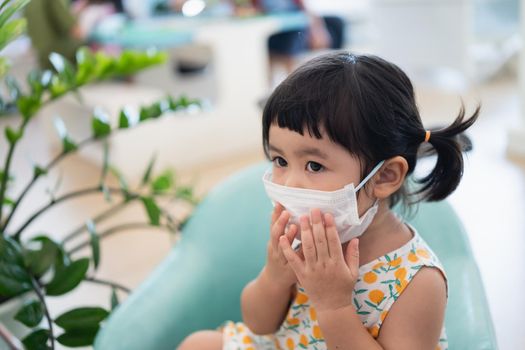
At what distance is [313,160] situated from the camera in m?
0.87

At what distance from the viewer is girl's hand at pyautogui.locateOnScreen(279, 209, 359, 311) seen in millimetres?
854

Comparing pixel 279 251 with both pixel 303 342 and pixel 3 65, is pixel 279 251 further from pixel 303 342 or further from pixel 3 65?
pixel 3 65

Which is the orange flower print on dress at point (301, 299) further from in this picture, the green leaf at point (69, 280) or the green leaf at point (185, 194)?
the green leaf at point (185, 194)

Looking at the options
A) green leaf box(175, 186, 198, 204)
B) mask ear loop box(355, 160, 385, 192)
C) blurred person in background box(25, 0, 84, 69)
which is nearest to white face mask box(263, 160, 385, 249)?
mask ear loop box(355, 160, 385, 192)

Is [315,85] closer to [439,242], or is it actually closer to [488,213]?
[439,242]

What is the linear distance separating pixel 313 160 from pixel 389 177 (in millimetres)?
125

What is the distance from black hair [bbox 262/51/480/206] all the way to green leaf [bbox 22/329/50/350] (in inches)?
25.7

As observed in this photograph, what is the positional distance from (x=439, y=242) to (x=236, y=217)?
0.42 metres

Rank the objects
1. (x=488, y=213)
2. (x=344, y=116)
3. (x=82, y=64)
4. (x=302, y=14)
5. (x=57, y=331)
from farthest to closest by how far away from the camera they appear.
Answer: (x=302, y=14)
(x=488, y=213)
(x=82, y=64)
(x=57, y=331)
(x=344, y=116)

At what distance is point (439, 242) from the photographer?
1.20 metres

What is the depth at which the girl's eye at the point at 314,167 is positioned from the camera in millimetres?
881

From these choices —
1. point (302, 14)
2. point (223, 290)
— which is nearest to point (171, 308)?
point (223, 290)

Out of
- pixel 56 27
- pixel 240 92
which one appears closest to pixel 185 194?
pixel 240 92

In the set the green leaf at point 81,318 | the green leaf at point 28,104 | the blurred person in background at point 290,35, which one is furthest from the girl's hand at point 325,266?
the blurred person in background at point 290,35
